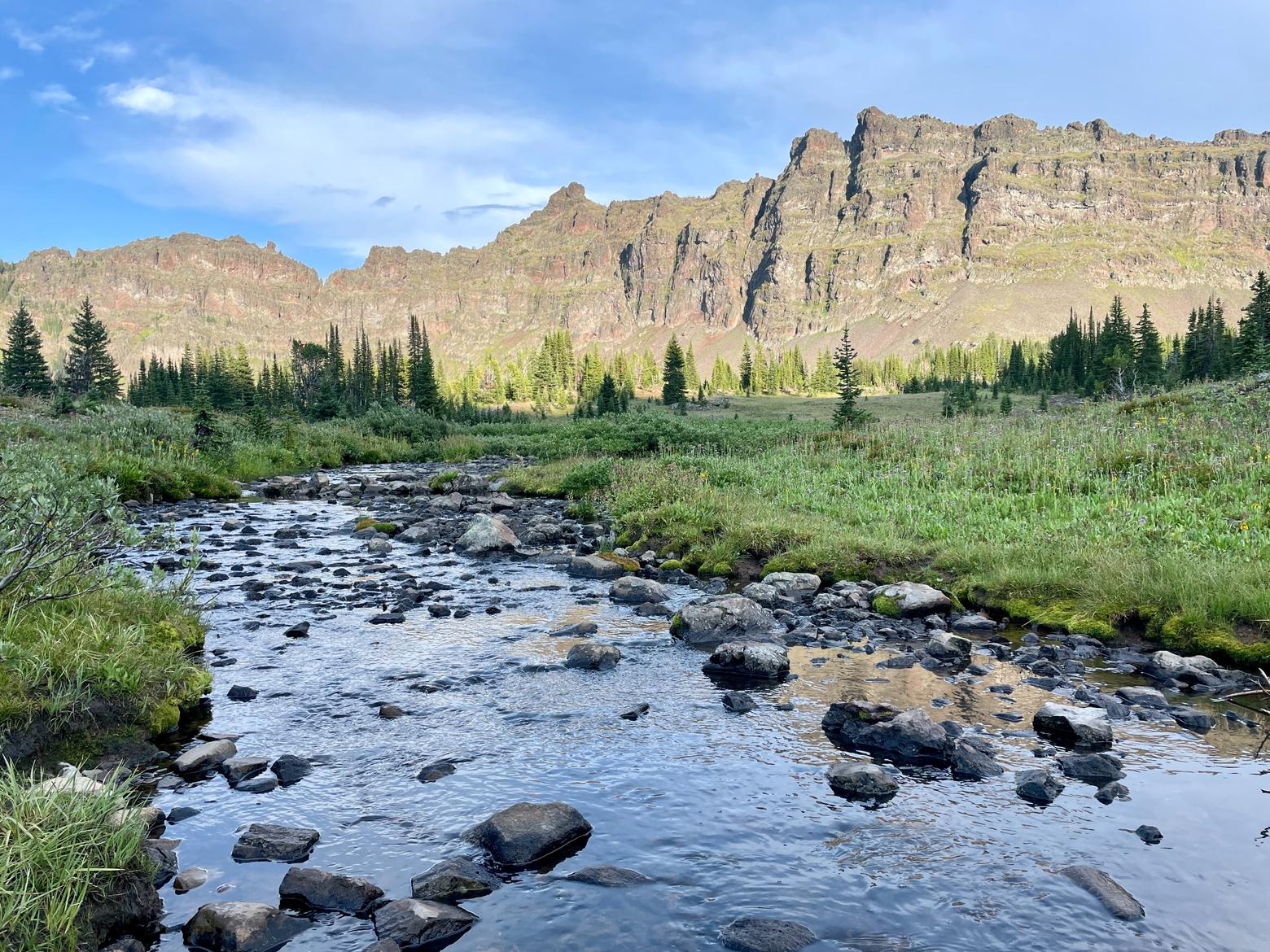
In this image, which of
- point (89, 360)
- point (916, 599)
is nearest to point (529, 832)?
point (916, 599)

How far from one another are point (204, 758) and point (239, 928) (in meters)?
2.74

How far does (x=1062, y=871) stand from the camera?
5.21 meters

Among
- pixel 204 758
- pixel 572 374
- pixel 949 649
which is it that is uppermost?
pixel 572 374

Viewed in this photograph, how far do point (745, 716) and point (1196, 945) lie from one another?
166 inches

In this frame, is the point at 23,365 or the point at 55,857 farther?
the point at 23,365

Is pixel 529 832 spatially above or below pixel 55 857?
below

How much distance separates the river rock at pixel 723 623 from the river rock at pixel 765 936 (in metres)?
5.98

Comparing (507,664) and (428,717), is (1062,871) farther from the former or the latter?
(507,664)

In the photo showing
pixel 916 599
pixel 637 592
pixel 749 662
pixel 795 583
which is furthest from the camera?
pixel 795 583

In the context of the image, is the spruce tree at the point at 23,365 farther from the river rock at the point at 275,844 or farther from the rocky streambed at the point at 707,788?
the river rock at the point at 275,844

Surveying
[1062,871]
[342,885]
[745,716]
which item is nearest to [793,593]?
[745,716]

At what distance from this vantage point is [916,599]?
12117mm

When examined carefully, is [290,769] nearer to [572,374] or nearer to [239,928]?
[239,928]

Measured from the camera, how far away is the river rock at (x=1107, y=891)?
479cm
